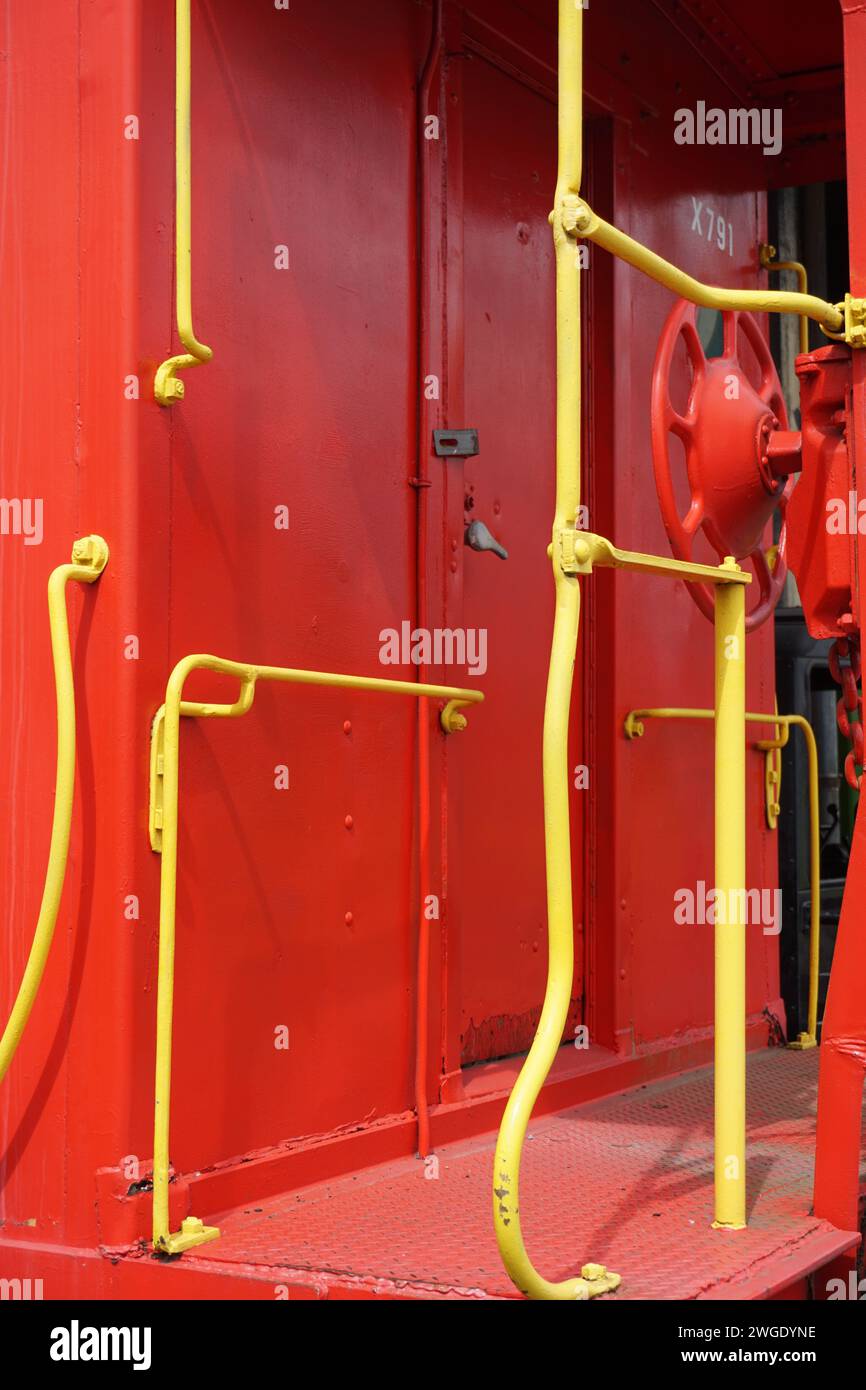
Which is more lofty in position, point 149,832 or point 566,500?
point 566,500

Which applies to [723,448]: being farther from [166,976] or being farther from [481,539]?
[166,976]

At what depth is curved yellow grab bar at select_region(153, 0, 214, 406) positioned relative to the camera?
8.43ft

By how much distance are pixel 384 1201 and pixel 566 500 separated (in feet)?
4.78

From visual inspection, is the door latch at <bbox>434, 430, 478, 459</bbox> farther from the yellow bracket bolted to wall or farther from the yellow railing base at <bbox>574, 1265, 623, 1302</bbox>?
the yellow railing base at <bbox>574, 1265, 623, 1302</bbox>

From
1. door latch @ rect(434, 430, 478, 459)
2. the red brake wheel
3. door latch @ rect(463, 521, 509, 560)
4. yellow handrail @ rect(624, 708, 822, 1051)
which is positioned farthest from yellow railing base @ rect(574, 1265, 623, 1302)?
yellow handrail @ rect(624, 708, 822, 1051)

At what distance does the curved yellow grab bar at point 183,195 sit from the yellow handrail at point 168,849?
1.69 feet

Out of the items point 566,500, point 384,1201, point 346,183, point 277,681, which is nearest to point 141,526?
point 277,681

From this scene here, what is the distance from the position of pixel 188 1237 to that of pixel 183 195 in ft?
5.63

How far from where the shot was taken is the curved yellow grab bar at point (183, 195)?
2.57m

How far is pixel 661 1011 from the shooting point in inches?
170

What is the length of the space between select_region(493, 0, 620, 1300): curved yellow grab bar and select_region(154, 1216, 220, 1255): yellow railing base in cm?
65

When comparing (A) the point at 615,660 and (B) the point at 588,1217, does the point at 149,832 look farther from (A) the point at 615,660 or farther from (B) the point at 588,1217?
(A) the point at 615,660

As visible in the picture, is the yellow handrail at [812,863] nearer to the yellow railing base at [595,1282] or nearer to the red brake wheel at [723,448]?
the red brake wheel at [723,448]

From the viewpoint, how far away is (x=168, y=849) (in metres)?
2.53
